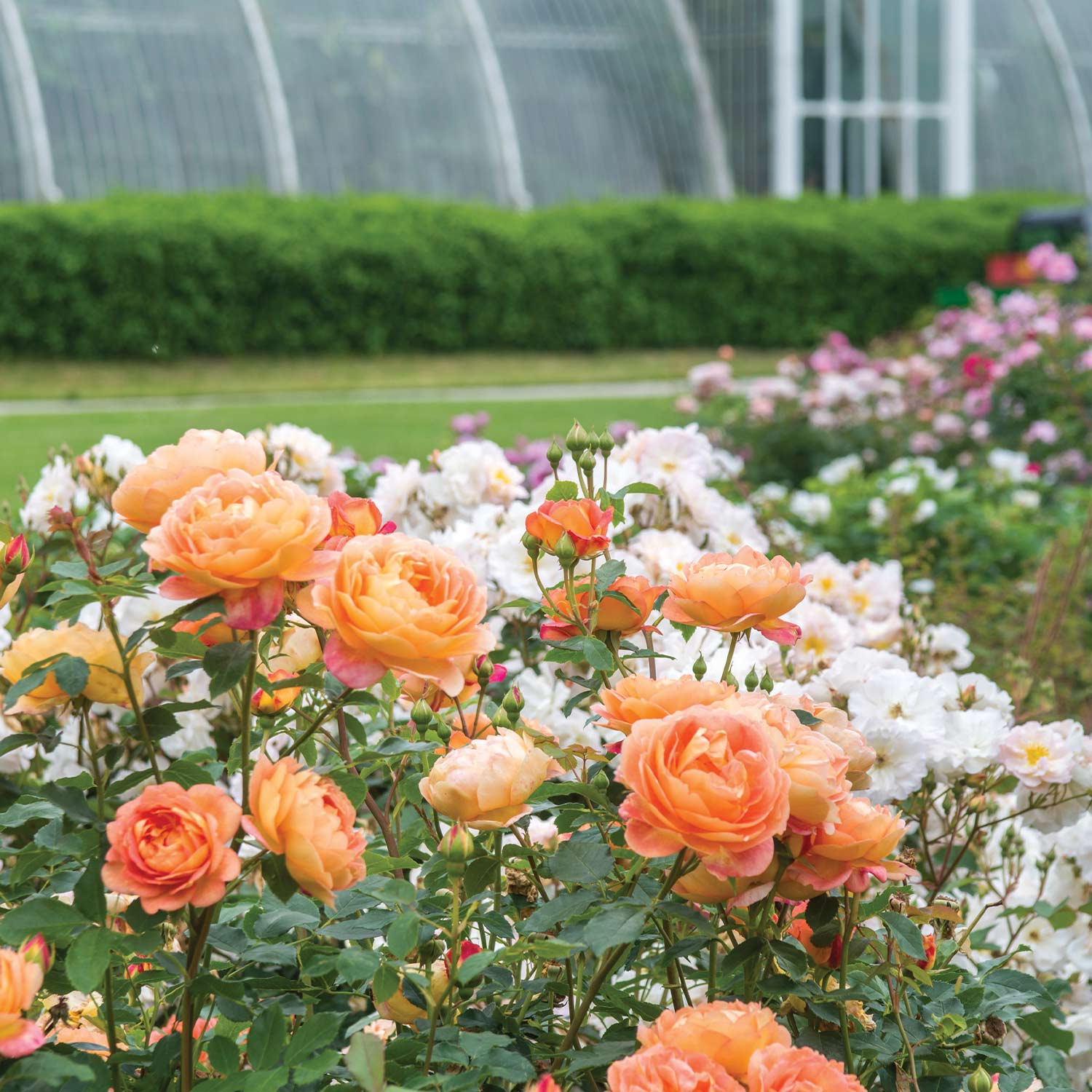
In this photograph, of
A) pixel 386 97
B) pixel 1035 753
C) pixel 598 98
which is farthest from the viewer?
pixel 598 98

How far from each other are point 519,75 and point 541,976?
51.1 feet

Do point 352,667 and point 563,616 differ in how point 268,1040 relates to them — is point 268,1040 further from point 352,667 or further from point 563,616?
point 563,616

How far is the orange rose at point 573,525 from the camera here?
112 cm

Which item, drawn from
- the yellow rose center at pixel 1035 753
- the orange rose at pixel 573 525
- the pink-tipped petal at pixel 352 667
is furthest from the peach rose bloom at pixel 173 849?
the yellow rose center at pixel 1035 753

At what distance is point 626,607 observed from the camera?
45.4 inches

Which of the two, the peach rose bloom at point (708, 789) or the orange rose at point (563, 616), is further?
the orange rose at point (563, 616)

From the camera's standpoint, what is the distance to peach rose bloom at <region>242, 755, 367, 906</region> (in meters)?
0.85

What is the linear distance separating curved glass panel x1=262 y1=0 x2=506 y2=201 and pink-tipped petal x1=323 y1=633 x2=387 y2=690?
14.2 metres

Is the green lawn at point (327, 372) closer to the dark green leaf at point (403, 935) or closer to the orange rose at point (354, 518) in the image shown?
the orange rose at point (354, 518)

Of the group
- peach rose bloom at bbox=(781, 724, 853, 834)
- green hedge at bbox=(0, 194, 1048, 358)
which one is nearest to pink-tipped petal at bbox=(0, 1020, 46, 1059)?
peach rose bloom at bbox=(781, 724, 853, 834)

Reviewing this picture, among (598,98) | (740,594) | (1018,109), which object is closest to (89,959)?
(740,594)

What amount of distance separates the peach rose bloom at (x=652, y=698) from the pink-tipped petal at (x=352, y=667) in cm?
18

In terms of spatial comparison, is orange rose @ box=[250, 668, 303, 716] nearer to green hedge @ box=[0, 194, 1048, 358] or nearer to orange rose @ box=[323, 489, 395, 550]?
orange rose @ box=[323, 489, 395, 550]

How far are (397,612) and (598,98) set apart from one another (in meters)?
16.3
